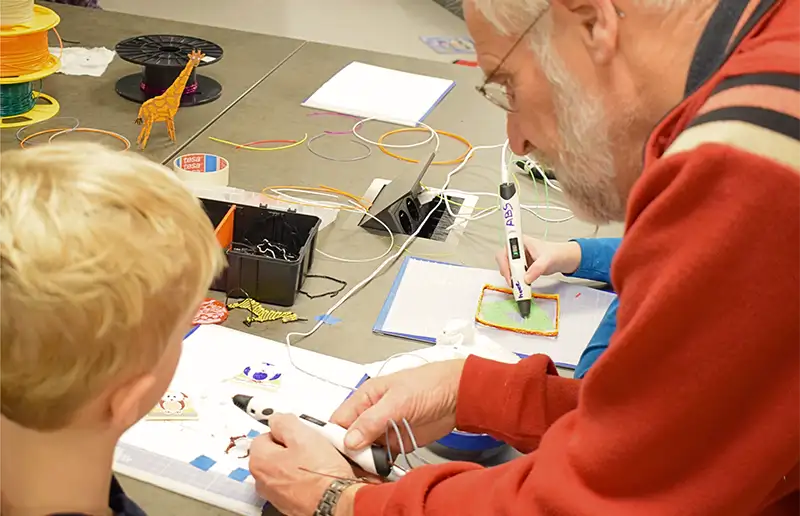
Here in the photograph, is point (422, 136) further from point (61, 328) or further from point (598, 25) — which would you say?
point (61, 328)

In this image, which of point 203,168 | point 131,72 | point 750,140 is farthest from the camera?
point 131,72

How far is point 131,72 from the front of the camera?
2078 millimetres

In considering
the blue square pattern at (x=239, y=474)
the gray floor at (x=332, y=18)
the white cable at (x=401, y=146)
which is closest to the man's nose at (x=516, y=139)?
the blue square pattern at (x=239, y=474)

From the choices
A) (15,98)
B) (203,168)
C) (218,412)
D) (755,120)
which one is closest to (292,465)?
(218,412)

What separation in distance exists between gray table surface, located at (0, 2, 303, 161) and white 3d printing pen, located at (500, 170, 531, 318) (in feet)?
2.29

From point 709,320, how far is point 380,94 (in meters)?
1.58

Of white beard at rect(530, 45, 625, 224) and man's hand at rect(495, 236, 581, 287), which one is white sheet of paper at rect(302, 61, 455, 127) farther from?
white beard at rect(530, 45, 625, 224)

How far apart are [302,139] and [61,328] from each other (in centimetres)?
126

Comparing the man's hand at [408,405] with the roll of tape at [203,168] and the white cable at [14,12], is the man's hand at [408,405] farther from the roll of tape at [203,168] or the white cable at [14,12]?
the white cable at [14,12]

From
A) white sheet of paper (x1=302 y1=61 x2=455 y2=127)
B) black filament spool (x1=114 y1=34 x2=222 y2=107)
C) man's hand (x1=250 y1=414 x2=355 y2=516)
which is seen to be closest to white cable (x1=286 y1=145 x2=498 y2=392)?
man's hand (x1=250 y1=414 x2=355 y2=516)

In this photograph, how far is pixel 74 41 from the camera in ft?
7.30

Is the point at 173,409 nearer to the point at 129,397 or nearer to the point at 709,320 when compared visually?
the point at 129,397

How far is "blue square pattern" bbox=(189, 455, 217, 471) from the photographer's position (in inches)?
39.8

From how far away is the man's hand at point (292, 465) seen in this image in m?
0.96
